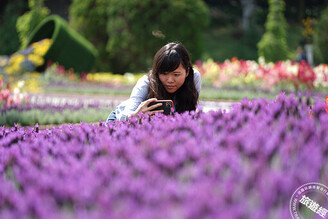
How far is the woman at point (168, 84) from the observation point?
3.86m

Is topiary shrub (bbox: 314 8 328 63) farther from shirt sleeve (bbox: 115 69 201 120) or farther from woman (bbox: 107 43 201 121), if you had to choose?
shirt sleeve (bbox: 115 69 201 120)

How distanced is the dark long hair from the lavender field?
187 centimetres

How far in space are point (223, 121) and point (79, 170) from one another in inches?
38.0

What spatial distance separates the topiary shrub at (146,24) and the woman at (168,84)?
16.7 m

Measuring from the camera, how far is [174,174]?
1.39 metres

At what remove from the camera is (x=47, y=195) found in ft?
4.15

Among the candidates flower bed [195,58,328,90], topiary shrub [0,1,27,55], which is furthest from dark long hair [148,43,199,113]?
topiary shrub [0,1,27,55]

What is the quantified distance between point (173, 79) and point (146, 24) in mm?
18350

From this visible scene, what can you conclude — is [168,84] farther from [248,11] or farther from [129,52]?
[248,11]

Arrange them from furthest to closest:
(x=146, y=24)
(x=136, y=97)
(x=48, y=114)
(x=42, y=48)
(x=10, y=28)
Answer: (x=10, y=28) → (x=146, y=24) → (x=42, y=48) → (x=48, y=114) → (x=136, y=97)

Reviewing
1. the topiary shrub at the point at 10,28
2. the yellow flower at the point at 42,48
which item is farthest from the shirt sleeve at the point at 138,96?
the topiary shrub at the point at 10,28

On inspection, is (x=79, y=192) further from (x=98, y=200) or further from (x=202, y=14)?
(x=202, y=14)

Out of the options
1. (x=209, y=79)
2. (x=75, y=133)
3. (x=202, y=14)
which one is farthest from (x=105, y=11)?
(x=75, y=133)

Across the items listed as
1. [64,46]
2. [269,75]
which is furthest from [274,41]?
[64,46]
